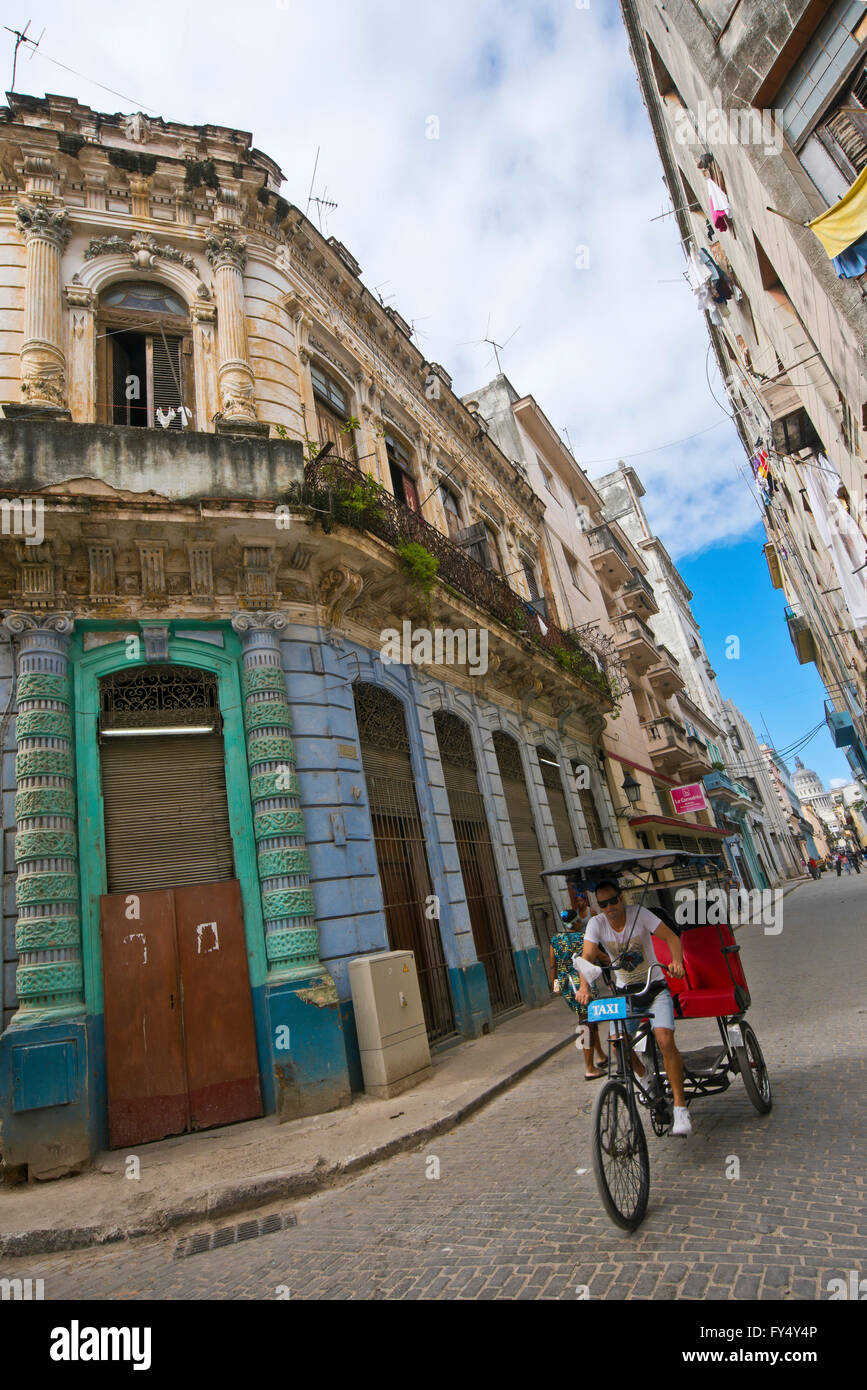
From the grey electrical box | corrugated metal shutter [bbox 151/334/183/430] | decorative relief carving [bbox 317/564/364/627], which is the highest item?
corrugated metal shutter [bbox 151/334/183/430]

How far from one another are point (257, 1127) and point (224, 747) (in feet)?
12.2

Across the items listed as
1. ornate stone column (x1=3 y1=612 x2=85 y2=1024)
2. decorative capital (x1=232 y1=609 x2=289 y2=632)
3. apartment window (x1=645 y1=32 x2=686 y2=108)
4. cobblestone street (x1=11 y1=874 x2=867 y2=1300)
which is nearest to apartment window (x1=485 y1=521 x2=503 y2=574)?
decorative capital (x1=232 y1=609 x2=289 y2=632)

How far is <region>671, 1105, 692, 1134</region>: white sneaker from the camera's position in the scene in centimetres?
395

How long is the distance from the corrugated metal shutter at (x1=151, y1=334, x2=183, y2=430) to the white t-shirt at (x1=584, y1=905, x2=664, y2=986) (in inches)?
319

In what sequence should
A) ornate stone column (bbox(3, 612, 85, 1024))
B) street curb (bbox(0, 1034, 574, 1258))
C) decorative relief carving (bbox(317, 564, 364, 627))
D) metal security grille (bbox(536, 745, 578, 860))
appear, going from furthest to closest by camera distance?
1. metal security grille (bbox(536, 745, 578, 860))
2. decorative relief carving (bbox(317, 564, 364, 627))
3. ornate stone column (bbox(3, 612, 85, 1024))
4. street curb (bbox(0, 1034, 574, 1258))

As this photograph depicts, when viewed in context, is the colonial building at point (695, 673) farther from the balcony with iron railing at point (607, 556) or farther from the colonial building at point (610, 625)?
the balcony with iron railing at point (607, 556)

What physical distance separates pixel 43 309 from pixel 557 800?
12.4m

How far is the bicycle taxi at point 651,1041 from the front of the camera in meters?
3.33

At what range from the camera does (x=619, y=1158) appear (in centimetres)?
334

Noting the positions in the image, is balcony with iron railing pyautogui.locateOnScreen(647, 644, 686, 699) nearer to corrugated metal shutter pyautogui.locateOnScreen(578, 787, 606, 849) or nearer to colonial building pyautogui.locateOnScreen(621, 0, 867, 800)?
colonial building pyautogui.locateOnScreen(621, 0, 867, 800)

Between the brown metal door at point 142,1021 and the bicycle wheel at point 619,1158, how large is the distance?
474 cm

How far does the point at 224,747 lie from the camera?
780 centimetres

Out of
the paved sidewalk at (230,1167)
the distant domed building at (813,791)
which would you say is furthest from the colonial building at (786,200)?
the distant domed building at (813,791)

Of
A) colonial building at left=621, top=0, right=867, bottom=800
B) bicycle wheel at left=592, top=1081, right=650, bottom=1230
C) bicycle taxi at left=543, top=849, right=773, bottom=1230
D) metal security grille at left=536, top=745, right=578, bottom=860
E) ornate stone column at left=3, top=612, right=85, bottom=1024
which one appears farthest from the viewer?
metal security grille at left=536, top=745, right=578, bottom=860
